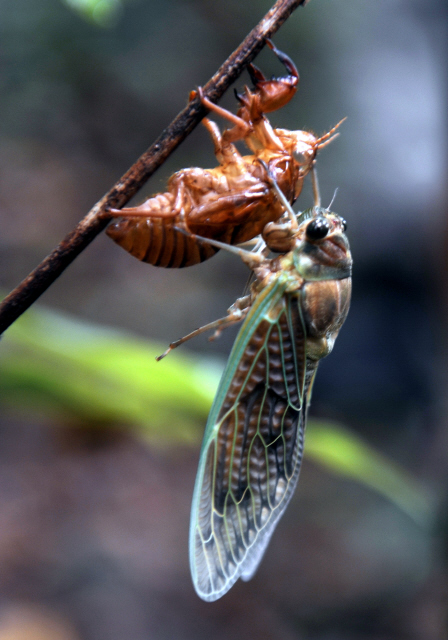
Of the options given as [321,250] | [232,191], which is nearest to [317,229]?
[321,250]

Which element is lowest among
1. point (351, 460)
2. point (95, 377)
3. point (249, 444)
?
point (95, 377)

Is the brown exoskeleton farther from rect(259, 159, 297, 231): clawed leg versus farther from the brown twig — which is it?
the brown twig

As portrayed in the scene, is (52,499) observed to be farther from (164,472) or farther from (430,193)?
(430,193)

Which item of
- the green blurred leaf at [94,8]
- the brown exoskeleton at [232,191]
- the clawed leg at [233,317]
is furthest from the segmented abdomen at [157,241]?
the green blurred leaf at [94,8]

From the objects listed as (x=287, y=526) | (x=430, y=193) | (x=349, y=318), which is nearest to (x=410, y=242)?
(x=430, y=193)

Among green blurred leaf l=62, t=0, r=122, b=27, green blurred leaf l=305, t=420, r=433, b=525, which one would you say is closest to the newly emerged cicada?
green blurred leaf l=305, t=420, r=433, b=525

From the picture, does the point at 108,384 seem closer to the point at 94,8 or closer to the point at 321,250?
the point at 321,250

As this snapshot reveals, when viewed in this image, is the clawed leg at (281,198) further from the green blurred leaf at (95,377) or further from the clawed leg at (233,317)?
the green blurred leaf at (95,377)
